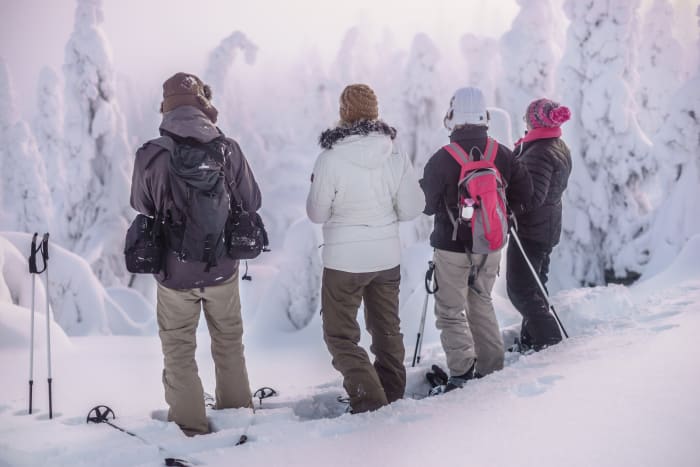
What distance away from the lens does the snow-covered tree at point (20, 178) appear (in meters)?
21.8

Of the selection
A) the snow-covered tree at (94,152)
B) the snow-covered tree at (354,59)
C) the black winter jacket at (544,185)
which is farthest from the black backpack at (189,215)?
the snow-covered tree at (354,59)

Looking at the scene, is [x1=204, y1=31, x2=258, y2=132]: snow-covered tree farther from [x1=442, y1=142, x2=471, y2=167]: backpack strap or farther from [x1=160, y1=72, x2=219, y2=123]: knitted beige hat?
[x1=442, y1=142, x2=471, y2=167]: backpack strap

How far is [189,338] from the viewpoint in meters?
2.90

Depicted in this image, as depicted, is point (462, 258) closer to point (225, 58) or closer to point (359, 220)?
point (359, 220)

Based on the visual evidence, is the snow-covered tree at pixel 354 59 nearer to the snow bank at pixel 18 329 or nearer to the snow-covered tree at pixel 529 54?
the snow-covered tree at pixel 529 54

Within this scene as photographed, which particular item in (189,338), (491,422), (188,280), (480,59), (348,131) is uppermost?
(480,59)

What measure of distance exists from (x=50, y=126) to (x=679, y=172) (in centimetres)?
2400

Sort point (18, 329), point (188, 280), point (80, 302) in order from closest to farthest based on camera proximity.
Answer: point (188, 280) → point (18, 329) → point (80, 302)

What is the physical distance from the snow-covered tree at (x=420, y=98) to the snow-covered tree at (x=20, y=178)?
15873 mm

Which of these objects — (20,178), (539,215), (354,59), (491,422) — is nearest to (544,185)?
(539,215)

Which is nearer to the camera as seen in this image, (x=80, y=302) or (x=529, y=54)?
(x=80, y=302)

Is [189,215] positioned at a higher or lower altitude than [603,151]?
lower

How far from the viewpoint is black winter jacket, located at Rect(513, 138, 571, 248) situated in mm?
3781

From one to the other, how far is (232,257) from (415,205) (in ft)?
3.87
